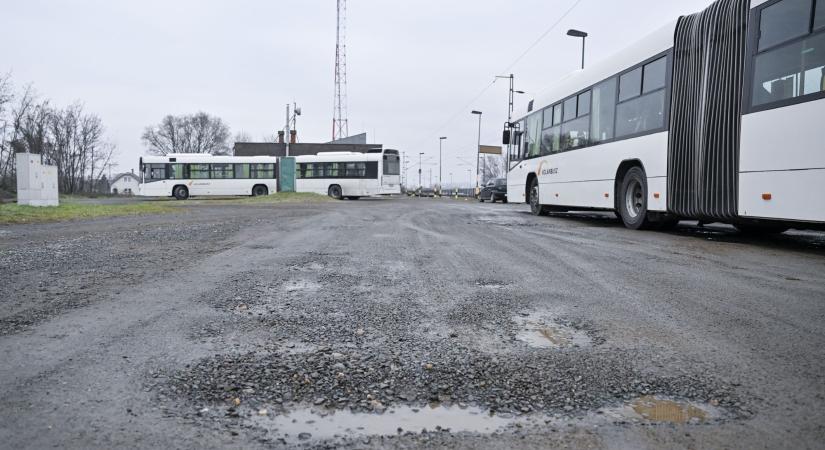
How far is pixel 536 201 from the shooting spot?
1622 centimetres

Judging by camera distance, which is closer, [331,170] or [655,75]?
[655,75]

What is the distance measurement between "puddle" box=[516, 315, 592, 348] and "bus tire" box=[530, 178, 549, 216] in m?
12.5

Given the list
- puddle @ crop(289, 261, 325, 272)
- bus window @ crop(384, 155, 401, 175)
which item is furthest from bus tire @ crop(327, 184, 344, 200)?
puddle @ crop(289, 261, 325, 272)

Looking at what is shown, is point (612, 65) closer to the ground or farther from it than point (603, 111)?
farther from it

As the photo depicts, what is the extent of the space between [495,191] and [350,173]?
9623mm

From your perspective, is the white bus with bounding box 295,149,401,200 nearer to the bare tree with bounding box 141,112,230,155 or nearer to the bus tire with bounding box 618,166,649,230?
the bus tire with bounding box 618,166,649,230

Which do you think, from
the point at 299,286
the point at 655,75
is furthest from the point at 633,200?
the point at 299,286

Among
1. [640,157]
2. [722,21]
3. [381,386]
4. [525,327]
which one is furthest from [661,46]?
[381,386]

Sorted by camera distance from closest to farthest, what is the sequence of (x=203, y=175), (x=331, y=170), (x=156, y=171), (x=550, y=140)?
(x=550, y=140) → (x=331, y=170) → (x=156, y=171) → (x=203, y=175)

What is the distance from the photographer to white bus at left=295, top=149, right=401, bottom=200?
3344 centimetres

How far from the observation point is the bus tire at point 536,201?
16.1 m

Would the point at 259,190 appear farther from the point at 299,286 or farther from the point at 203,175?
the point at 299,286

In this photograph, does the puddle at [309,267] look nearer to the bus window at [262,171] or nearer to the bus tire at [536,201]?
the bus tire at [536,201]

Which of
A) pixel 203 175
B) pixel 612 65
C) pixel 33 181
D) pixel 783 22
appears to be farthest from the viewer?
pixel 203 175
